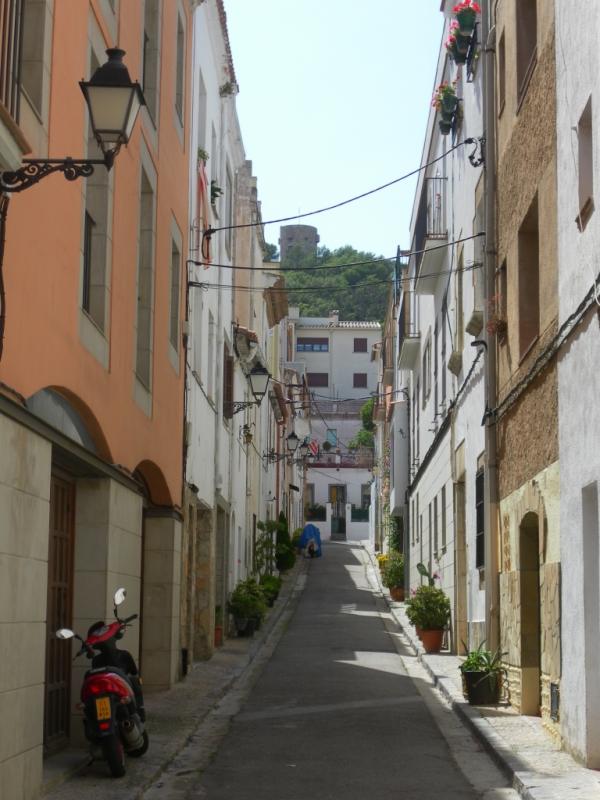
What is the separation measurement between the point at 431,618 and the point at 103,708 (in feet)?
43.2

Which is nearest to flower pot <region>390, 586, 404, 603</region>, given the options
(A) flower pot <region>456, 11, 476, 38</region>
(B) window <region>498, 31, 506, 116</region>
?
(A) flower pot <region>456, 11, 476, 38</region>

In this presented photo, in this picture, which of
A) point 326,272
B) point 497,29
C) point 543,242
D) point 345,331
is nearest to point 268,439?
point 497,29

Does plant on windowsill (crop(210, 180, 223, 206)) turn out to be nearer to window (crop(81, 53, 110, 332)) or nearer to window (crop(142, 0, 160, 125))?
window (crop(142, 0, 160, 125))

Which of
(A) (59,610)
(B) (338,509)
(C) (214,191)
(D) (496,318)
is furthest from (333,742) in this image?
(B) (338,509)

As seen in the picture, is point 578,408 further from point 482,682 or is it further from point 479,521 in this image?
point 479,521

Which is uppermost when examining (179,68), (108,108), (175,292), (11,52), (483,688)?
(179,68)

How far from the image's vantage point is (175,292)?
17797 millimetres

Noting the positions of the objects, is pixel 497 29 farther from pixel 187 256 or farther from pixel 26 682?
pixel 26 682

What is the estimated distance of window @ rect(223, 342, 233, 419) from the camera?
87.4 feet

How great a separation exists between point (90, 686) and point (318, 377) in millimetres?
95752

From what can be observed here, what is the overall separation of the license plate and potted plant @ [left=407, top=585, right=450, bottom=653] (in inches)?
515

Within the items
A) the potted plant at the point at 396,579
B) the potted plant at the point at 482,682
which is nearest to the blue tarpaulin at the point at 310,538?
the potted plant at the point at 396,579

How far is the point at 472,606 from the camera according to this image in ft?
63.7

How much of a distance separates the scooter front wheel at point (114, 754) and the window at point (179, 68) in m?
9.96
